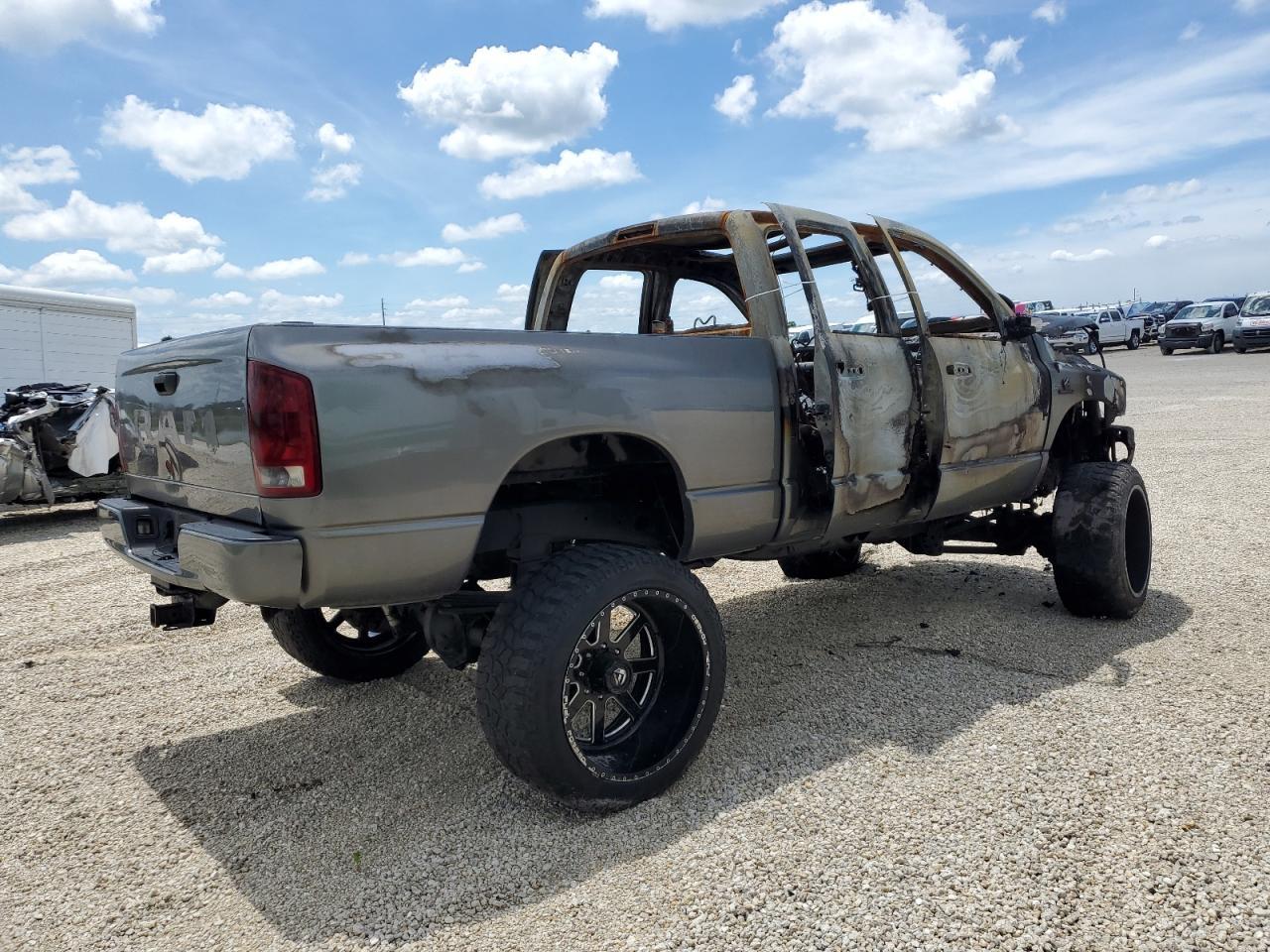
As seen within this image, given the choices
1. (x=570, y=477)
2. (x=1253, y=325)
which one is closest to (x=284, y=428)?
(x=570, y=477)

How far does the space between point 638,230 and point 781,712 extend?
2.24m

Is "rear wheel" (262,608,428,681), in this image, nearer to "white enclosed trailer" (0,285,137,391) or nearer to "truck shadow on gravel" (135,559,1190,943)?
"truck shadow on gravel" (135,559,1190,943)

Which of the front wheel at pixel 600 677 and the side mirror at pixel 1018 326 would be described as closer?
the front wheel at pixel 600 677

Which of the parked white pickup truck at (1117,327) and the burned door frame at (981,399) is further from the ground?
the parked white pickup truck at (1117,327)

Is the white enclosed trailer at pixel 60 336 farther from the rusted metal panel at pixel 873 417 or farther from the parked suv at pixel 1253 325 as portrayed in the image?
the parked suv at pixel 1253 325

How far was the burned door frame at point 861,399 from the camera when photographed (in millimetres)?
3674

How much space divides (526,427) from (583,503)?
2.27ft

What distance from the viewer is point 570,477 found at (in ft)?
10.8

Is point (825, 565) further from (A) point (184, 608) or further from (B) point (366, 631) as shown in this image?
(A) point (184, 608)

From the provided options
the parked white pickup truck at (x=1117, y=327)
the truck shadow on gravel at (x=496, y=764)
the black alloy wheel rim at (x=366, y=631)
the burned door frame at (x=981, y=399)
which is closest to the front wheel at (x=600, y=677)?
the truck shadow on gravel at (x=496, y=764)

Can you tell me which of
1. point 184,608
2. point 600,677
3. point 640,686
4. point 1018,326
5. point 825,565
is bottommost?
point 825,565

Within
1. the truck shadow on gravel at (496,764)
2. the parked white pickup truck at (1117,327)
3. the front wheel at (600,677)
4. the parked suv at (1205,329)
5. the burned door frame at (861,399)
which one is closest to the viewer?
the truck shadow on gravel at (496,764)

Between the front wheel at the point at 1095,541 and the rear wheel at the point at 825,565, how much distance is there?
4.45ft

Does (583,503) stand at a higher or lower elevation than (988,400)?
lower
